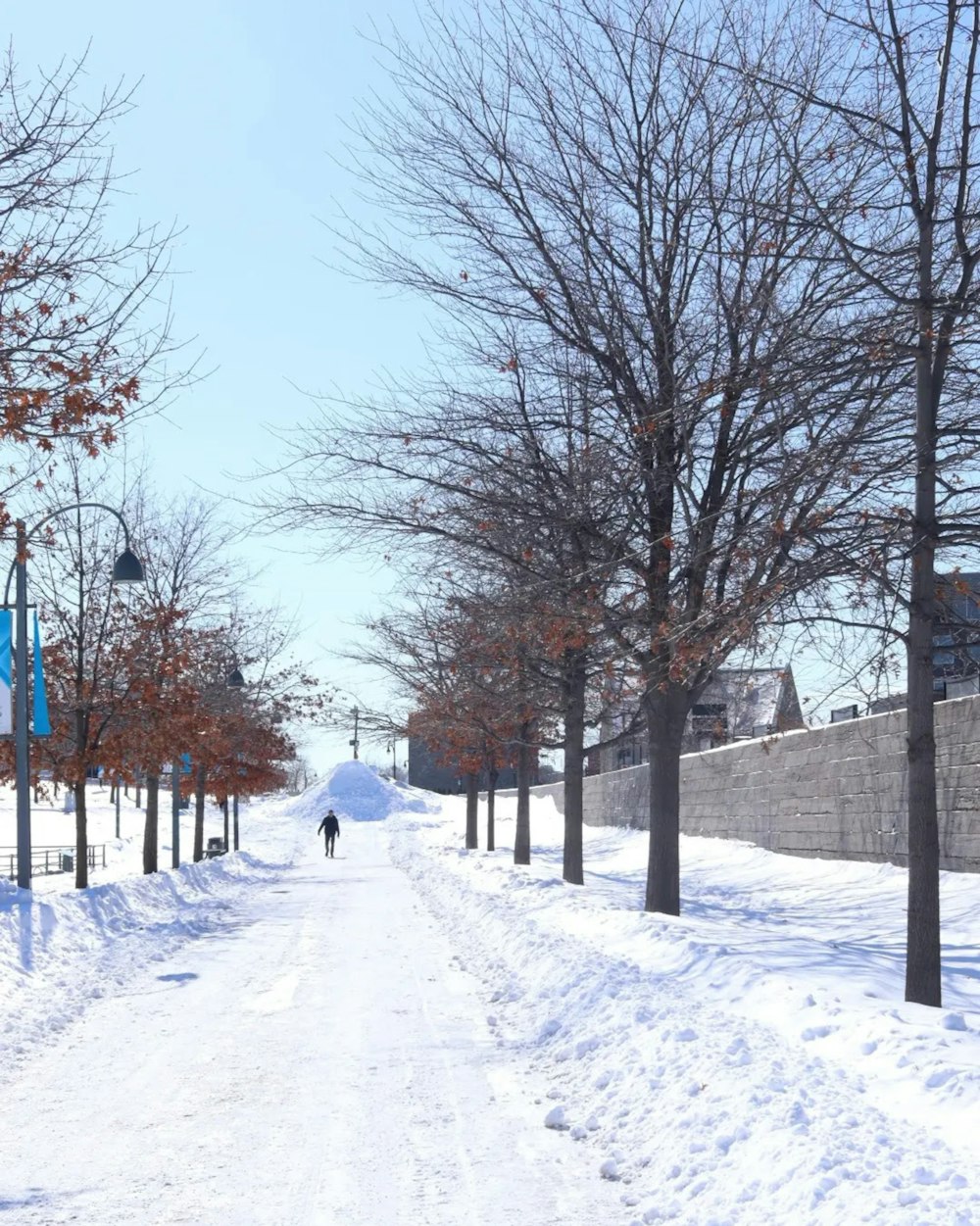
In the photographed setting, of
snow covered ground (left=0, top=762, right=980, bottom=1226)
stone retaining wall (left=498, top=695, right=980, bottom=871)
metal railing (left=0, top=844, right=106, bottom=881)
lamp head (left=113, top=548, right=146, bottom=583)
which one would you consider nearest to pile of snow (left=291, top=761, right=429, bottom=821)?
metal railing (left=0, top=844, right=106, bottom=881)

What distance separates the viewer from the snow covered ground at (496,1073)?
554 cm

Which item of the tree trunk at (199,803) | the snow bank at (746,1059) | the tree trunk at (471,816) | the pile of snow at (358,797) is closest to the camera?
the snow bank at (746,1059)

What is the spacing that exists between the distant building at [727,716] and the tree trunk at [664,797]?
2.24ft

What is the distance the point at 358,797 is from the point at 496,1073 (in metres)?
91.8

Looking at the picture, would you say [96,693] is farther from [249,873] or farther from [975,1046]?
[975,1046]

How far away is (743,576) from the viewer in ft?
43.0

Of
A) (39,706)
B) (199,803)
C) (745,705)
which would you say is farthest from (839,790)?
(745,705)

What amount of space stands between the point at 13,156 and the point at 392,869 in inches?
1164

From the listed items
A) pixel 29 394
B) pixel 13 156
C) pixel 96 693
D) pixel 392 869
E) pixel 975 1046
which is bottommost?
pixel 392 869

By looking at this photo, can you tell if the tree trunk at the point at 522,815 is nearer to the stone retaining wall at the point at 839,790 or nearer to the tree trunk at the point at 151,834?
the stone retaining wall at the point at 839,790

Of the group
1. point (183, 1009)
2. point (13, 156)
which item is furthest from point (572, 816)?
point (13, 156)

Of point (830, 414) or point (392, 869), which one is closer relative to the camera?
point (830, 414)

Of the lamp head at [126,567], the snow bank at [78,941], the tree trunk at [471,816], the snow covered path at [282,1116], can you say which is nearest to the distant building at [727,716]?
the tree trunk at [471,816]

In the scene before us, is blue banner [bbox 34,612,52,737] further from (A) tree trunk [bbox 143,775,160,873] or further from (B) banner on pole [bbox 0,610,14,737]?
(A) tree trunk [bbox 143,775,160,873]
